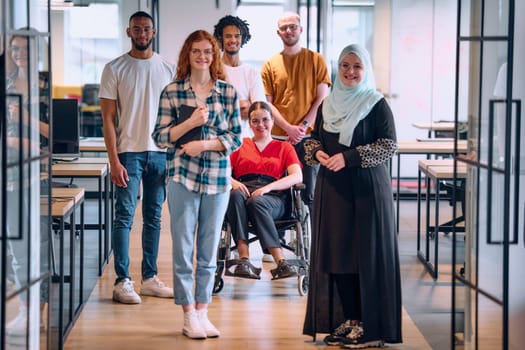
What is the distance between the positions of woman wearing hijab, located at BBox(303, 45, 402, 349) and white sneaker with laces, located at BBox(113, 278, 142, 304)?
1324 mm

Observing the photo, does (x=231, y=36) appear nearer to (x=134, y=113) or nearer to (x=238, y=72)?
(x=238, y=72)

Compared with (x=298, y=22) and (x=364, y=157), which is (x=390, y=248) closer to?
(x=364, y=157)

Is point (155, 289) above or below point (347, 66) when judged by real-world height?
below

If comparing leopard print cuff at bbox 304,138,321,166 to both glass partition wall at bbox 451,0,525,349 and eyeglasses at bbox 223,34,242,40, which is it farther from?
eyeglasses at bbox 223,34,242,40

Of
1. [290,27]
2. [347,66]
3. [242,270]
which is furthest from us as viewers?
[290,27]

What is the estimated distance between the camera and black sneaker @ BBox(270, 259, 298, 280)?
5832 millimetres

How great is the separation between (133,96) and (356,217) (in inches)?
61.3

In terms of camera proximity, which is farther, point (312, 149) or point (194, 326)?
point (194, 326)

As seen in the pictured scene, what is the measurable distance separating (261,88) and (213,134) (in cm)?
143

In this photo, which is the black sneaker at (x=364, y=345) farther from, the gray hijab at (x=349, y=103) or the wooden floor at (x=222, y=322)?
the gray hijab at (x=349, y=103)

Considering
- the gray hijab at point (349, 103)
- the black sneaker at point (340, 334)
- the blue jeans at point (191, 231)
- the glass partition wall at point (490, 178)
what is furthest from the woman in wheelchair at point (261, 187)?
the glass partition wall at point (490, 178)

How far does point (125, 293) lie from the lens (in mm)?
5711

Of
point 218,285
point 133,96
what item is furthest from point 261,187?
point 133,96

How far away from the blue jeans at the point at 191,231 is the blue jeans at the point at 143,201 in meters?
0.78
